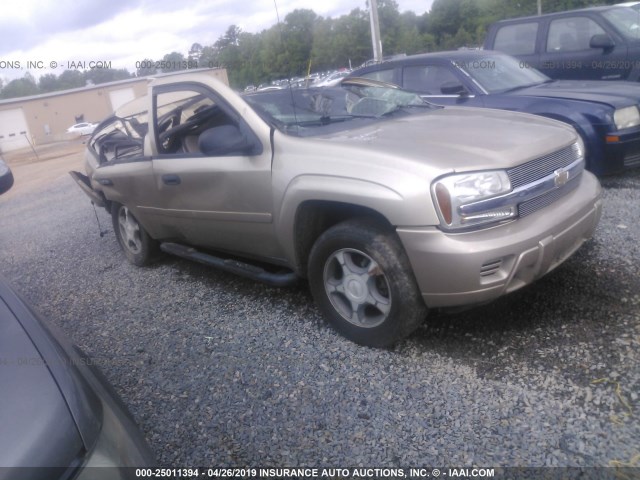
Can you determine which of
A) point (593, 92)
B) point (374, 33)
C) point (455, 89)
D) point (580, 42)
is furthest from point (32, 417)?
point (374, 33)

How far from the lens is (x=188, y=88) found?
3.83 metres

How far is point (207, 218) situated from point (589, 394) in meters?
2.64

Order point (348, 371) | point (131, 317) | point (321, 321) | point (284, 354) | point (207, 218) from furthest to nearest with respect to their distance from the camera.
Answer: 1. point (131, 317)
2. point (207, 218)
3. point (321, 321)
4. point (284, 354)
5. point (348, 371)

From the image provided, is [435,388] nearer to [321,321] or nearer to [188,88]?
[321,321]

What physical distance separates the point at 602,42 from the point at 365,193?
5865 mm

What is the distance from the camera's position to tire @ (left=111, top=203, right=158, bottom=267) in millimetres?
4875

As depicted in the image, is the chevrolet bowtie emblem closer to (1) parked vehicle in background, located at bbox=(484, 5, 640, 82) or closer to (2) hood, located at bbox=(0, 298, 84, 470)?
(2) hood, located at bbox=(0, 298, 84, 470)

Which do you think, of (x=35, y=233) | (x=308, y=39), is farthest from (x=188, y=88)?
(x=35, y=233)

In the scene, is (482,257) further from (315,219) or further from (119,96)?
(119,96)

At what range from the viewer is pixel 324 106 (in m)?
3.76

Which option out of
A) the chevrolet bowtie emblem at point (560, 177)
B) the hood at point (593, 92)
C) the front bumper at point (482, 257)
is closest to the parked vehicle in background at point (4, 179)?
the front bumper at point (482, 257)

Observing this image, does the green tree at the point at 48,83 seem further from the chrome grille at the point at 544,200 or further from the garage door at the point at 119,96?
the chrome grille at the point at 544,200

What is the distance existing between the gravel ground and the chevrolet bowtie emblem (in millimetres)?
756

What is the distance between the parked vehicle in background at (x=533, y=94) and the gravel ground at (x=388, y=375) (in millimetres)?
1053
